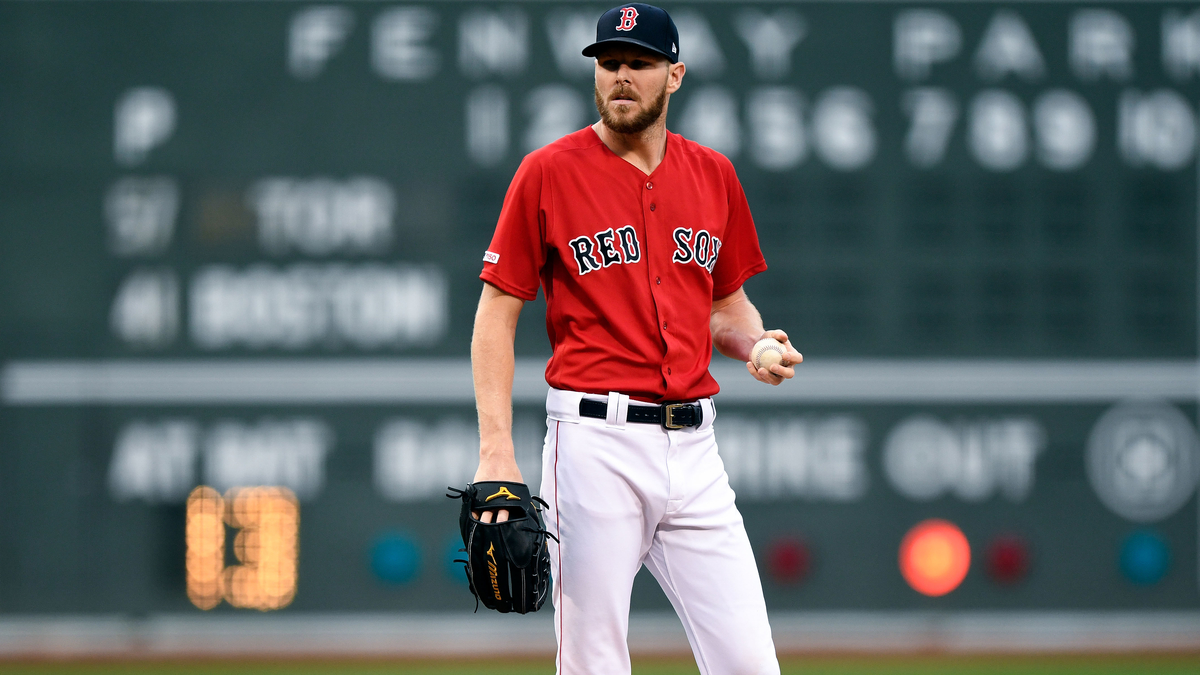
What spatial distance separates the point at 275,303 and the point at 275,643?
1.52 metres

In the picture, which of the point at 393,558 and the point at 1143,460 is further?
the point at 1143,460

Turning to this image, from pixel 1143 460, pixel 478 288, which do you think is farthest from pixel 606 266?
pixel 1143 460

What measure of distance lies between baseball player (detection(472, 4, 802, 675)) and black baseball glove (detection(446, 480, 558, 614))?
42mm

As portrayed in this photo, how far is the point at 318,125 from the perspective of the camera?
18.0ft

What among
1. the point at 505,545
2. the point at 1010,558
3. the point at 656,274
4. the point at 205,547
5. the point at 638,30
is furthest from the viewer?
the point at 1010,558

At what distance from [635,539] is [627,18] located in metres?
0.99

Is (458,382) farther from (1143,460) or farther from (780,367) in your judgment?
(780,367)

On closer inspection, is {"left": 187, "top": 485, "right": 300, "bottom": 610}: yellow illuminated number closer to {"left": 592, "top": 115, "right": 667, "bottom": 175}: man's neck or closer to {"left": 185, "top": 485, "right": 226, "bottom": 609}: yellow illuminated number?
{"left": 185, "top": 485, "right": 226, "bottom": 609}: yellow illuminated number

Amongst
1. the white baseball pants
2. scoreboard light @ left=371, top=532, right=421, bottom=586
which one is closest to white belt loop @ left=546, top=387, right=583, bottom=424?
the white baseball pants

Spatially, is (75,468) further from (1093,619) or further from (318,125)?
(1093,619)

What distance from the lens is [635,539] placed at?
2.34 metres

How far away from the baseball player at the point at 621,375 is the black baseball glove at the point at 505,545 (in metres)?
0.04

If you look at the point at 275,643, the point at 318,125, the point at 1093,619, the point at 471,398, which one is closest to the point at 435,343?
A: the point at 471,398

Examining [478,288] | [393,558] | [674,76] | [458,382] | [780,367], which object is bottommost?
[393,558]
